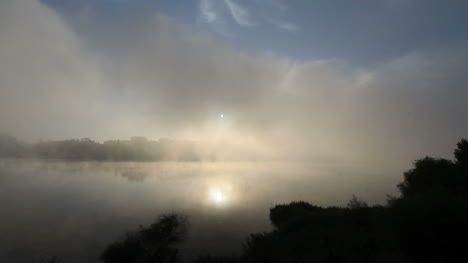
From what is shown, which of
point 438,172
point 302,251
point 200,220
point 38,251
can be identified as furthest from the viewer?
point 200,220

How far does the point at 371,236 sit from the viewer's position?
70.0 ft

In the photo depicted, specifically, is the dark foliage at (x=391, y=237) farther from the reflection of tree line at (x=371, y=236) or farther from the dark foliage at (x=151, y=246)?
the dark foliage at (x=151, y=246)

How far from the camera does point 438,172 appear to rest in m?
45.8

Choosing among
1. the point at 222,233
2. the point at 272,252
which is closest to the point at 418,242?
the point at 272,252

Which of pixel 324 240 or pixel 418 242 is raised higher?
pixel 418 242

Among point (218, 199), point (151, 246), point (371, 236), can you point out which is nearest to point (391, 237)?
point (371, 236)

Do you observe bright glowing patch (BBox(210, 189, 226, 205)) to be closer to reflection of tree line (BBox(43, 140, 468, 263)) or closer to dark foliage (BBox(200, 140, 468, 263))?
reflection of tree line (BBox(43, 140, 468, 263))

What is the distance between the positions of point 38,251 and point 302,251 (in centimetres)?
4740

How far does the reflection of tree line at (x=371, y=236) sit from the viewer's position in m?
15.6

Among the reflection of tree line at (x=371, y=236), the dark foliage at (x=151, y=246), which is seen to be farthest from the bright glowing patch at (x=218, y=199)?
the reflection of tree line at (x=371, y=236)

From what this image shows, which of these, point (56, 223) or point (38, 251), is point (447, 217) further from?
point (56, 223)

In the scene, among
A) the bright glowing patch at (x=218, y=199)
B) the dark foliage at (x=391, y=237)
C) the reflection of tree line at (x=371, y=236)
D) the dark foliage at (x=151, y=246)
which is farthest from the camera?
the bright glowing patch at (x=218, y=199)

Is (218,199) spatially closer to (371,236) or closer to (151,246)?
(151,246)

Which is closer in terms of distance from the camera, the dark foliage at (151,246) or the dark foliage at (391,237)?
the dark foliage at (391,237)
